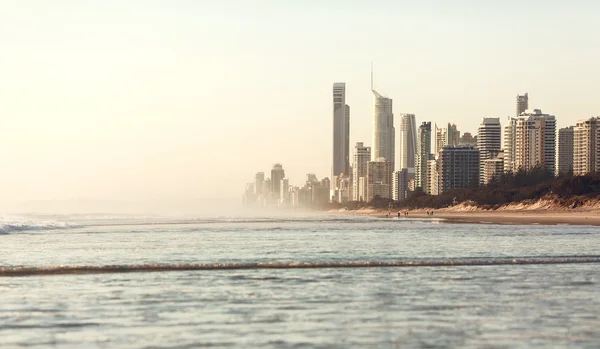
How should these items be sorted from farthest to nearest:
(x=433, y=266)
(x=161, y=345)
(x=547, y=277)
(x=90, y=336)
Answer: (x=433, y=266) → (x=547, y=277) → (x=90, y=336) → (x=161, y=345)

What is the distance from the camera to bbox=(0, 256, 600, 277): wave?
29.5 metres

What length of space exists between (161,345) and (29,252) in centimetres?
2787

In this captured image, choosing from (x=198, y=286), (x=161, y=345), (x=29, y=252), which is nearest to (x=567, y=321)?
(x=161, y=345)

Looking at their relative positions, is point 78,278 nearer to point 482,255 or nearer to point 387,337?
point 387,337

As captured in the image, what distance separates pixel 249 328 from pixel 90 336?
116 inches

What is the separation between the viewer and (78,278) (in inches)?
1065

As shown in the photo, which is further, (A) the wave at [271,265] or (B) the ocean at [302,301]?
(A) the wave at [271,265]

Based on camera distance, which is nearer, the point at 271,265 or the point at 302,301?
the point at 302,301

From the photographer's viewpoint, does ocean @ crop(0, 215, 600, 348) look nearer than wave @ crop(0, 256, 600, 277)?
Yes

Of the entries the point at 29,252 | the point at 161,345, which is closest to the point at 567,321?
the point at 161,345

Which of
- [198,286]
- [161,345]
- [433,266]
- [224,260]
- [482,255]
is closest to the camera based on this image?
[161,345]

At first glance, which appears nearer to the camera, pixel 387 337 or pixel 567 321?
pixel 387 337

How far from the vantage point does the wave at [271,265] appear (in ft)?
96.9

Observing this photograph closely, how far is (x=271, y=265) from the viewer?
102 feet
